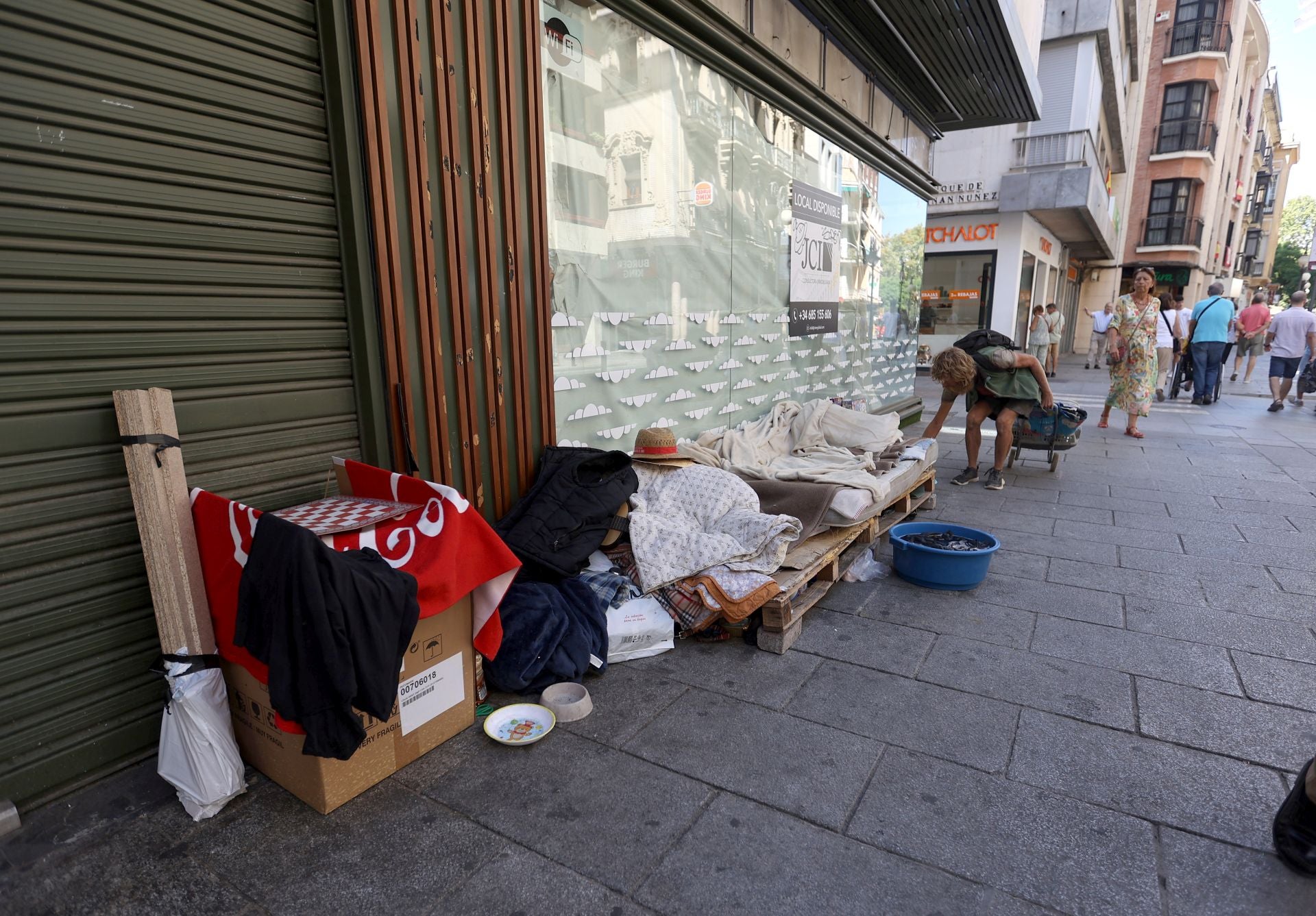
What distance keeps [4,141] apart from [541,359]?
2.03 meters

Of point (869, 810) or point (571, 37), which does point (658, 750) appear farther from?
point (571, 37)

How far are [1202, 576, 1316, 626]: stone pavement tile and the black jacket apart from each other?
4.05m

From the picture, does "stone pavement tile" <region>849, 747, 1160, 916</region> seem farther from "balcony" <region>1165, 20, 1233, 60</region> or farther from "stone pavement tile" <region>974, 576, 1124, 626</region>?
"balcony" <region>1165, 20, 1233, 60</region>

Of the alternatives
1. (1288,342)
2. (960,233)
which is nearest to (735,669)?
(1288,342)

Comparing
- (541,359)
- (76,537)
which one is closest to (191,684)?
(76,537)

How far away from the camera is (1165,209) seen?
2991 centimetres

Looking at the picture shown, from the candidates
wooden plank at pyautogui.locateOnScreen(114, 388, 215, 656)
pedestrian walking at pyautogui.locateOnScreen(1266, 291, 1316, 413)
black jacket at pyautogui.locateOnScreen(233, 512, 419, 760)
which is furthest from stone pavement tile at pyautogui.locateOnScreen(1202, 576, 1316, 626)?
pedestrian walking at pyautogui.locateOnScreen(1266, 291, 1316, 413)

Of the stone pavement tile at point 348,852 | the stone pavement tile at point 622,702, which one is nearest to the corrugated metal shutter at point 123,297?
the stone pavement tile at point 348,852

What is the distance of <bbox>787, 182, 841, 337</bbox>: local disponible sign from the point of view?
5883 millimetres

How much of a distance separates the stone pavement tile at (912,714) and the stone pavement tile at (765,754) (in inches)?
2.9

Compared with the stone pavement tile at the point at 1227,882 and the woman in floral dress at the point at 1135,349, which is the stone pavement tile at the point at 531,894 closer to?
the stone pavement tile at the point at 1227,882

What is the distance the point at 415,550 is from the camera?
2.21 metres

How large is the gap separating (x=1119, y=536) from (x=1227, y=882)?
11.2 ft

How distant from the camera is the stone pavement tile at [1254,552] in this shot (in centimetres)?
416
